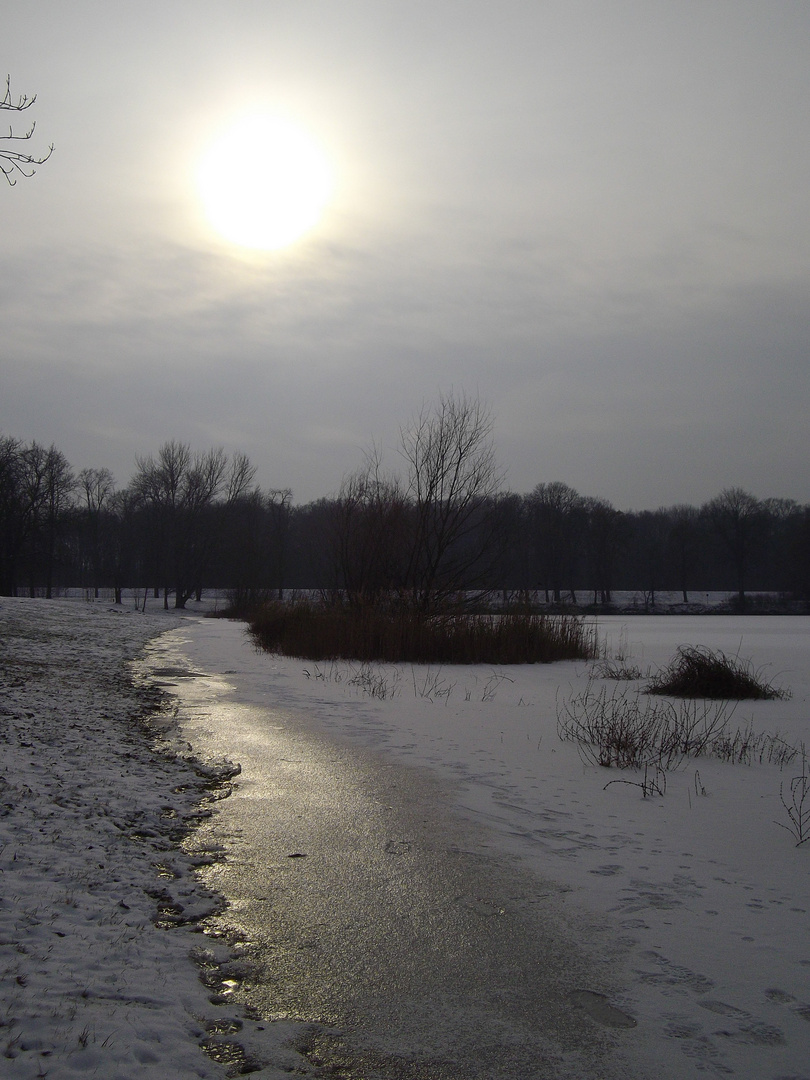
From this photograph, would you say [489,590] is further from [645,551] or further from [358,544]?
[645,551]

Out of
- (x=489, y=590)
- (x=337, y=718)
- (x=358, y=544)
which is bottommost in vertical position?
(x=337, y=718)

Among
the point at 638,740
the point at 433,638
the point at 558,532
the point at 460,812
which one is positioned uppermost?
the point at 558,532

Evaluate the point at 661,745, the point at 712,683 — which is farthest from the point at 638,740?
the point at 712,683

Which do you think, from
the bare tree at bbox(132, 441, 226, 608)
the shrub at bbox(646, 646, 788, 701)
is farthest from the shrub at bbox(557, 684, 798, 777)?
the bare tree at bbox(132, 441, 226, 608)

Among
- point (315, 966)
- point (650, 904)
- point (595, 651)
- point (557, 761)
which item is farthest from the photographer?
point (595, 651)

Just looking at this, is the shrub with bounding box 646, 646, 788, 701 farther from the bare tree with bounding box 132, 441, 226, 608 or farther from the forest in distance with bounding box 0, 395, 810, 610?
the bare tree with bounding box 132, 441, 226, 608

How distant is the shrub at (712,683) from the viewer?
9.08 meters

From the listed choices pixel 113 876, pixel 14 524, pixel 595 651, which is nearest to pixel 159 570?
pixel 14 524

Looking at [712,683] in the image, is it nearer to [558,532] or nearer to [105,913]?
[105,913]

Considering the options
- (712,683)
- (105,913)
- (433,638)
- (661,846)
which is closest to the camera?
(105,913)

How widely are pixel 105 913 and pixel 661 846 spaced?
2.85 metres

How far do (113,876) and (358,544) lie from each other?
1441 cm

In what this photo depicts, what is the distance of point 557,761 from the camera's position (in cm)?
585

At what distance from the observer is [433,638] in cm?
1396
